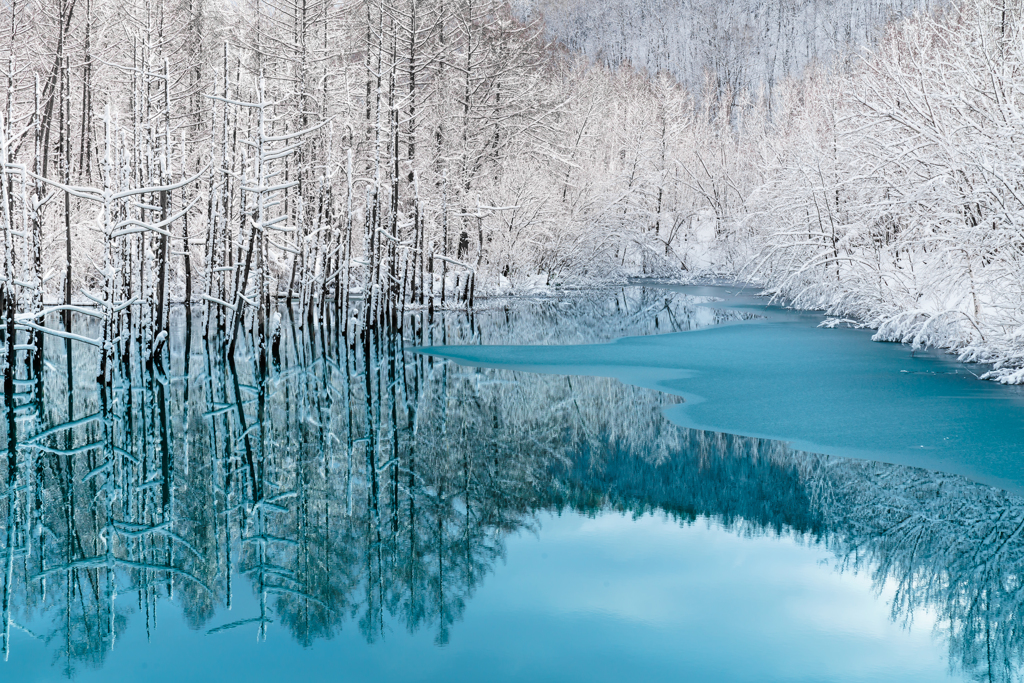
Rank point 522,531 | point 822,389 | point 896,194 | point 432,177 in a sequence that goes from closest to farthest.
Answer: point 522,531 < point 822,389 < point 896,194 < point 432,177

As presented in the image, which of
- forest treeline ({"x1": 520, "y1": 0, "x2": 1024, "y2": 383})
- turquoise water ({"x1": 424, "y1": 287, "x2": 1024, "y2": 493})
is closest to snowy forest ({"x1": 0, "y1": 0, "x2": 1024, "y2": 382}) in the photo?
forest treeline ({"x1": 520, "y1": 0, "x2": 1024, "y2": 383})

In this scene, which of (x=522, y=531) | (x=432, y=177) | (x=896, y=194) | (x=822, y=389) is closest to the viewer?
(x=522, y=531)

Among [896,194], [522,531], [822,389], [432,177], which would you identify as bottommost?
[522,531]

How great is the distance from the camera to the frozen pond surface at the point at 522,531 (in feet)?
20.8

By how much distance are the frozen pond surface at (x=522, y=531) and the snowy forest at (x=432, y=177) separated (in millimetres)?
3118

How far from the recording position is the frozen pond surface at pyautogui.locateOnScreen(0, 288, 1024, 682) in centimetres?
633

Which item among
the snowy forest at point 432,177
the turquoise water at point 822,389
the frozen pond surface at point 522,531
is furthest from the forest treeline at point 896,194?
the frozen pond surface at point 522,531

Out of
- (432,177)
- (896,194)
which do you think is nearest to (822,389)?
(896,194)

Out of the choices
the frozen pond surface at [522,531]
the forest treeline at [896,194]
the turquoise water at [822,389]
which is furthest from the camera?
the forest treeline at [896,194]

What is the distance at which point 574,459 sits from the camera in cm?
1121

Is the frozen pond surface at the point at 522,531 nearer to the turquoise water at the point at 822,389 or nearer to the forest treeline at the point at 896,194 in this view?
the turquoise water at the point at 822,389

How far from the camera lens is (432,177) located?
30609mm

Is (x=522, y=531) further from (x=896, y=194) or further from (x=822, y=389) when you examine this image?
(x=896, y=194)

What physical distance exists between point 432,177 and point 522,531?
23216 mm
